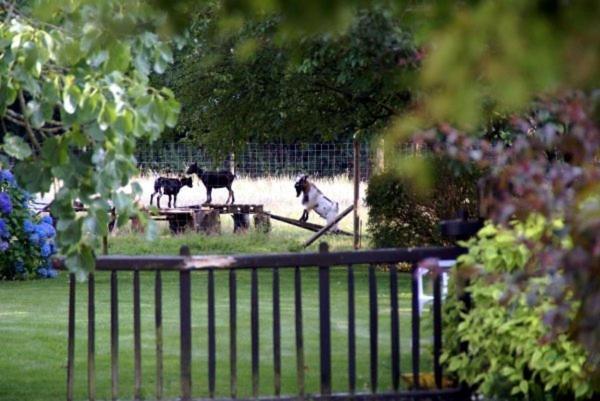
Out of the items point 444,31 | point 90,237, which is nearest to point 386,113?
point 90,237

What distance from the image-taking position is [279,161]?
23828 mm

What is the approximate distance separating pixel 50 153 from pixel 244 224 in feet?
55.9

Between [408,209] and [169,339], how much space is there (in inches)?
306

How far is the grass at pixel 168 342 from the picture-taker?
809cm

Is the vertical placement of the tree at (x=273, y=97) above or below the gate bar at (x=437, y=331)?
above

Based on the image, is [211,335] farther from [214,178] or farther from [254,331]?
[214,178]

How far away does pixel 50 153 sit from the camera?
555cm

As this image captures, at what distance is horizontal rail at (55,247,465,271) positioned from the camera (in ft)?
23.4

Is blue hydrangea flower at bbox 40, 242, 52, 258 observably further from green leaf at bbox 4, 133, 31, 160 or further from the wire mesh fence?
green leaf at bbox 4, 133, 31, 160

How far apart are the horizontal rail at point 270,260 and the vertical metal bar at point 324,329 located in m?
0.08

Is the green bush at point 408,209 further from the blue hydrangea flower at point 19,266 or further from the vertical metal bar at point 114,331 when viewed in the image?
the vertical metal bar at point 114,331

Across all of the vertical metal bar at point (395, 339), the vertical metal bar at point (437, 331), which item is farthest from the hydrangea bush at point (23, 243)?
the vertical metal bar at point (437, 331)

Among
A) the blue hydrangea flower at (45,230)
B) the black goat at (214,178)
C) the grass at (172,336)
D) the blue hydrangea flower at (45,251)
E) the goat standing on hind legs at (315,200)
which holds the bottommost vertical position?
the grass at (172,336)

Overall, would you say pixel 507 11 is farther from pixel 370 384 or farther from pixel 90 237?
pixel 370 384
